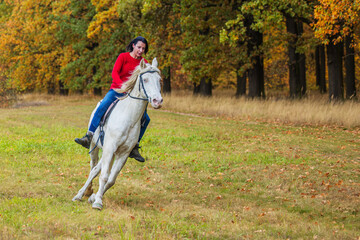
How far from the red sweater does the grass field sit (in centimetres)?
224

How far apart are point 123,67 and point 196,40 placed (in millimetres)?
19240

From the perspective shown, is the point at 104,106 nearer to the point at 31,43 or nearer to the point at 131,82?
the point at 131,82

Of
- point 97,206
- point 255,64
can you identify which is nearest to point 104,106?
point 97,206

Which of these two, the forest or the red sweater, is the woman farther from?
the forest

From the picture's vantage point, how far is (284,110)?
20594mm

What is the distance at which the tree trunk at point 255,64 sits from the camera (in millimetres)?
25109

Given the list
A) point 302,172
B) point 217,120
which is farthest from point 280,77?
point 302,172

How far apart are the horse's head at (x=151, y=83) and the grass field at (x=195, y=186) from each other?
1842 millimetres

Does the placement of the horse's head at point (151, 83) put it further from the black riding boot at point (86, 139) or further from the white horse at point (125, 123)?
the black riding boot at point (86, 139)

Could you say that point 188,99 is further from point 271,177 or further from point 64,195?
point 64,195

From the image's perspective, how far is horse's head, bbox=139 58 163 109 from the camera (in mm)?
6654

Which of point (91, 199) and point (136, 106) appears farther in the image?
point (91, 199)

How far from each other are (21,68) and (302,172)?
32823 mm

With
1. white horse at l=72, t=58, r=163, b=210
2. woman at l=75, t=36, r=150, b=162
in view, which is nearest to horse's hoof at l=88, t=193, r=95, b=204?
white horse at l=72, t=58, r=163, b=210
